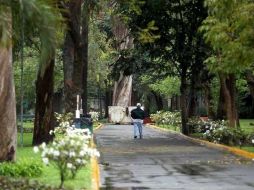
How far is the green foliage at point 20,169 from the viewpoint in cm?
1313

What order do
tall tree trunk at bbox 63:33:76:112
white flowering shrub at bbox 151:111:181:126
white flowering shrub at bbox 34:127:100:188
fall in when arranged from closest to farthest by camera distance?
white flowering shrub at bbox 34:127:100:188 < tall tree trunk at bbox 63:33:76:112 < white flowering shrub at bbox 151:111:181:126

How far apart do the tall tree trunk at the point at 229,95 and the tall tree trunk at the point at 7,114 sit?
13.4m

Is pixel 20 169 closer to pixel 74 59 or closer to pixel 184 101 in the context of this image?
pixel 74 59

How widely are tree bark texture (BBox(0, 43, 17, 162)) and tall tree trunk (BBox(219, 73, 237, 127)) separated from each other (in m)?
A: 13.4

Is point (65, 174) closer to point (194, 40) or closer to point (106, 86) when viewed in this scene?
point (194, 40)

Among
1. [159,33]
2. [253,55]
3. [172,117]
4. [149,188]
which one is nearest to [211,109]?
[172,117]

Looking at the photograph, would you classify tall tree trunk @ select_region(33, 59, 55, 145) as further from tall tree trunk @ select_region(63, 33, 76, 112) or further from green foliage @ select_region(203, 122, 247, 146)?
green foliage @ select_region(203, 122, 247, 146)

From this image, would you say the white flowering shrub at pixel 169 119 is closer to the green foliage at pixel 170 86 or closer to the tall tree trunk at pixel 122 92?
the green foliage at pixel 170 86

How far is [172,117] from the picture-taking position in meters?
49.0

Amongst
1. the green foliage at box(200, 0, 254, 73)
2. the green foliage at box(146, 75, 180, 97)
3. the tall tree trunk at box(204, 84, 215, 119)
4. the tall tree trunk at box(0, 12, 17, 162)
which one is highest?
the green foliage at box(146, 75, 180, 97)

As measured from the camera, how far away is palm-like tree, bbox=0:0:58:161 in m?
6.77

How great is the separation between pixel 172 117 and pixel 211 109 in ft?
26.1

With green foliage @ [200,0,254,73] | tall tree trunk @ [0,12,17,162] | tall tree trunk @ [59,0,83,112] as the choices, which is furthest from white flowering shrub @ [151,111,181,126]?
tall tree trunk @ [0,12,17,162]

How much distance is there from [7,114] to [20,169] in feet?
5.97
